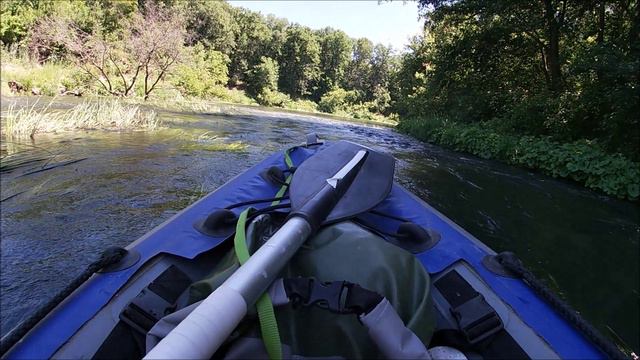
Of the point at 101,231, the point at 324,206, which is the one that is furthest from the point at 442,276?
the point at 101,231

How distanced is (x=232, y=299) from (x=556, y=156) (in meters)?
7.24

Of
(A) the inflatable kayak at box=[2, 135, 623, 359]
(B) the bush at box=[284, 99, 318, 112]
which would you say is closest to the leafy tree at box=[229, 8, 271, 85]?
(B) the bush at box=[284, 99, 318, 112]

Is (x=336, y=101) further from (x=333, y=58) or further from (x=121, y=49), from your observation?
(x=121, y=49)

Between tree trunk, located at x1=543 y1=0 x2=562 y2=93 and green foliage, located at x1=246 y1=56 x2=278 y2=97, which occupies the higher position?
tree trunk, located at x1=543 y1=0 x2=562 y2=93

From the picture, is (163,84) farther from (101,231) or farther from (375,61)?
(375,61)

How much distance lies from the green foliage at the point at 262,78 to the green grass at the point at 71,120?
27.6 m

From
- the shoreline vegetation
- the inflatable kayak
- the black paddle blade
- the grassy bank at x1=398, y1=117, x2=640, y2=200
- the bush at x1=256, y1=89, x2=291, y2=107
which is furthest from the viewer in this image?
the bush at x1=256, y1=89, x2=291, y2=107

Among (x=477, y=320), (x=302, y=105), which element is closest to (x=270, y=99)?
(x=302, y=105)

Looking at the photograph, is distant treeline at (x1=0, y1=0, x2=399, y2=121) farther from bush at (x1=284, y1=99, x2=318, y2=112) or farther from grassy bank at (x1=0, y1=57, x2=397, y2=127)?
bush at (x1=284, y1=99, x2=318, y2=112)

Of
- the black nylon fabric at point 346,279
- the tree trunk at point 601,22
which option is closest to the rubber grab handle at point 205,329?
the black nylon fabric at point 346,279

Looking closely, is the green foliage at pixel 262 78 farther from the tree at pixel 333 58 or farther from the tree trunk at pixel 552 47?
the tree trunk at pixel 552 47

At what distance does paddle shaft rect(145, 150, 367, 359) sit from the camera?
73 cm

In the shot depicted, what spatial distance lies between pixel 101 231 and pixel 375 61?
45.0 m

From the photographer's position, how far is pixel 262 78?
114 feet
